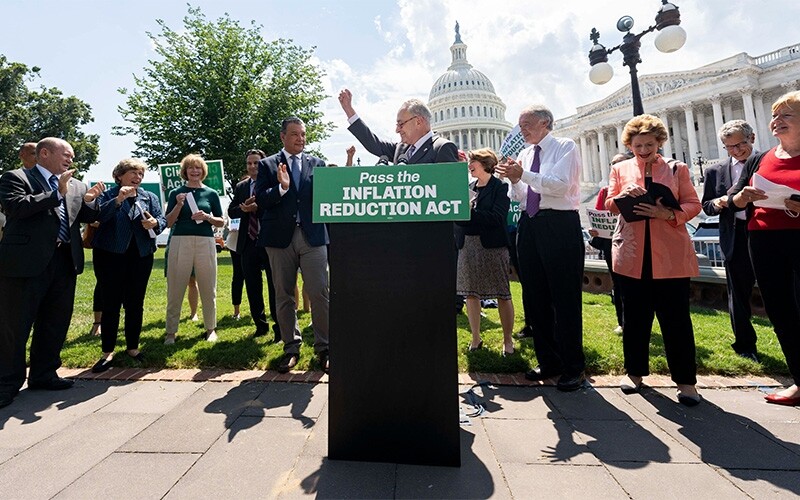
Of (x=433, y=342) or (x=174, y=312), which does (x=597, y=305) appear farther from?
(x=174, y=312)

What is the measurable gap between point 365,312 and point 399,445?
0.77 meters

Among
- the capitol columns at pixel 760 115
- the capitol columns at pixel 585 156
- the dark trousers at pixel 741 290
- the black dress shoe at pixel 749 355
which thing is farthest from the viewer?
the capitol columns at pixel 585 156

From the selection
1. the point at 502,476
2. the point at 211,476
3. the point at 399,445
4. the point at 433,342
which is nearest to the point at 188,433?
the point at 211,476

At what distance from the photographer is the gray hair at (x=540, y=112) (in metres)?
3.87

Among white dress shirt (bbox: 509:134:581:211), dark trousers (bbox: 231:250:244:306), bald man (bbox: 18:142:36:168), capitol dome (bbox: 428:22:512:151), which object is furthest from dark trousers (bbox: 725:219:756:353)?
capitol dome (bbox: 428:22:512:151)

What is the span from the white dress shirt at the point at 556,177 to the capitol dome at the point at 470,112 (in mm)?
93826

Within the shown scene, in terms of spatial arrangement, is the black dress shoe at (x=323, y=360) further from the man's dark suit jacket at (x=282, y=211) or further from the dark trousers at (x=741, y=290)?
the dark trousers at (x=741, y=290)

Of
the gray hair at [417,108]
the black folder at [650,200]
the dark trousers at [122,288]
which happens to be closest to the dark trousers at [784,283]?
the black folder at [650,200]

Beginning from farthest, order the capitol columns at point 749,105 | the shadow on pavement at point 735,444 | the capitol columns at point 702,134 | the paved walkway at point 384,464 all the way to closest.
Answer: the capitol columns at point 702,134 → the capitol columns at point 749,105 → the shadow on pavement at point 735,444 → the paved walkway at point 384,464

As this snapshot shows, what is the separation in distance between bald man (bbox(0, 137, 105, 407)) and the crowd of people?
1cm

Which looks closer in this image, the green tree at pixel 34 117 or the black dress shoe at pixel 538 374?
the black dress shoe at pixel 538 374

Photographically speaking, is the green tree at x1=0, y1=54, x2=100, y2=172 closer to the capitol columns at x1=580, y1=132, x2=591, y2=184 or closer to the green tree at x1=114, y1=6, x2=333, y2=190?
the green tree at x1=114, y1=6, x2=333, y2=190

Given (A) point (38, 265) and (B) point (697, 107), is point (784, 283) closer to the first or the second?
(A) point (38, 265)

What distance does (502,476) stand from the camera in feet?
7.27
